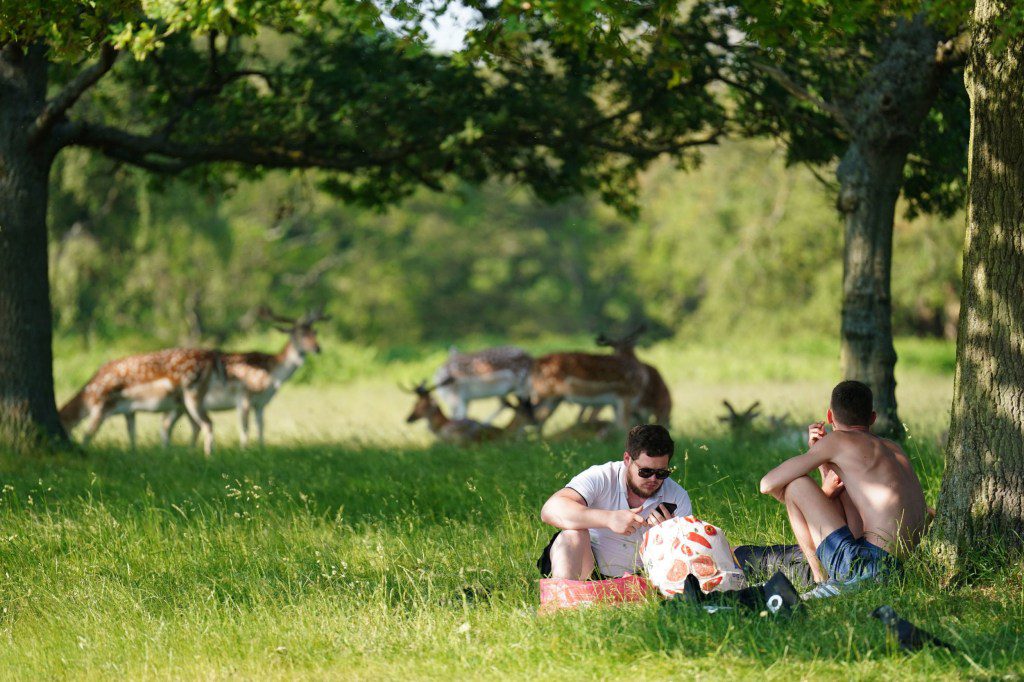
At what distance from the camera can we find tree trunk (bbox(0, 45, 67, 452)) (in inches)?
426

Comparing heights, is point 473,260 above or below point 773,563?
above

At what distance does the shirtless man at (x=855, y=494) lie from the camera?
6098mm

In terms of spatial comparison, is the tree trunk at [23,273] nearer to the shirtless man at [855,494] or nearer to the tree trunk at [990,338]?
the shirtless man at [855,494]

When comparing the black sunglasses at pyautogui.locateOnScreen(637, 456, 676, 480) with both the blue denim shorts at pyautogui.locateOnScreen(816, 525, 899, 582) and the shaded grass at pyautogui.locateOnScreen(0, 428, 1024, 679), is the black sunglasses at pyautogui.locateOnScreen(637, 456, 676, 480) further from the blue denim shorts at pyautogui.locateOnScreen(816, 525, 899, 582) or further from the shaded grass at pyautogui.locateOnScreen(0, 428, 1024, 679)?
the blue denim shorts at pyautogui.locateOnScreen(816, 525, 899, 582)

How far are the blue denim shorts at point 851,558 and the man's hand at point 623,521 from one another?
3.25ft

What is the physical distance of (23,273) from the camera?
10898 millimetres

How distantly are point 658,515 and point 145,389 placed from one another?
9428 mm

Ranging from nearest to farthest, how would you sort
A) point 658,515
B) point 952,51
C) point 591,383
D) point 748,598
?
point 748,598
point 658,515
point 952,51
point 591,383

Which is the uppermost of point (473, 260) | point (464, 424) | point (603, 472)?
point (473, 260)

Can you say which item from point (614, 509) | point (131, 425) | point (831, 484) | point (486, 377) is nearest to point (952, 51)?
point (831, 484)

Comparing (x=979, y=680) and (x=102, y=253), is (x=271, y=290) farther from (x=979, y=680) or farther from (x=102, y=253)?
(x=979, y=680)

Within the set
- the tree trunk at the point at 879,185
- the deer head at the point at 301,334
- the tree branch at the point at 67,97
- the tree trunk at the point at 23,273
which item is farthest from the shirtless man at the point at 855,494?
the deer head at the point at 301,334

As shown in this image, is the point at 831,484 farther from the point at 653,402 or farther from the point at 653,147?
the point at 653,402

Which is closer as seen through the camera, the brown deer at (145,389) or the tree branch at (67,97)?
the tree branch at (67,97)
